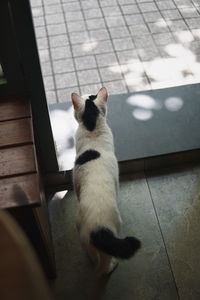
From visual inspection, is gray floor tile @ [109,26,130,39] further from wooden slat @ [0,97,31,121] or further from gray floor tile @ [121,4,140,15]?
wooden slat @ [0,97,31,121]

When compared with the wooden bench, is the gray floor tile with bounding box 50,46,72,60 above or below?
below

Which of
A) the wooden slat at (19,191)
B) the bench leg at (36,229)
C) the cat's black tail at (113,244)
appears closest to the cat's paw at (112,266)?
the bench leg at (36,229)

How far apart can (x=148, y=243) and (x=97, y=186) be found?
0.52 meters

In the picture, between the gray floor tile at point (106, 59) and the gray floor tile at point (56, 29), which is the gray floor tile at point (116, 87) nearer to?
the gray floor tile at point (106, 59)

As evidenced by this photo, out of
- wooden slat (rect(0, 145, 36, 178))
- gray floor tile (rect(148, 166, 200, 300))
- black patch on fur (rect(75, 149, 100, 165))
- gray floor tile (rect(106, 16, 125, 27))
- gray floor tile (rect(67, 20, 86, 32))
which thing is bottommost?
gray floor tile (rect(148, 166, 200, 300))

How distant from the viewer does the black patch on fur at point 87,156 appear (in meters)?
1.49

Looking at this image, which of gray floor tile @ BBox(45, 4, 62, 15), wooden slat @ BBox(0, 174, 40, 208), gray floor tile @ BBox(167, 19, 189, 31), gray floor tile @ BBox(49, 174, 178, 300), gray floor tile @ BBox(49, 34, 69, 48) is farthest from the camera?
gray floor tile @ BBox(45, 4, 62, 15)

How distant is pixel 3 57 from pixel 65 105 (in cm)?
92

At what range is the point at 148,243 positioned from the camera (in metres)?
1.70

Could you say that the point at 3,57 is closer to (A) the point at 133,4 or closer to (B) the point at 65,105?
(B) the point at 65,105

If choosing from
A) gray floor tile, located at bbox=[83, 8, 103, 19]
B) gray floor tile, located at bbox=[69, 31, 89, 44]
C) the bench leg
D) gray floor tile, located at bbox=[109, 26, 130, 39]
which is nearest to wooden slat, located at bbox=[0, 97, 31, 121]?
the bench leg

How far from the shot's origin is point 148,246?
1.69 meters

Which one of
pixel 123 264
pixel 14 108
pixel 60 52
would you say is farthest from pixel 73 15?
pixel 123 264

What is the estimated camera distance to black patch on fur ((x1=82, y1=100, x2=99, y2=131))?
5.32 feet
